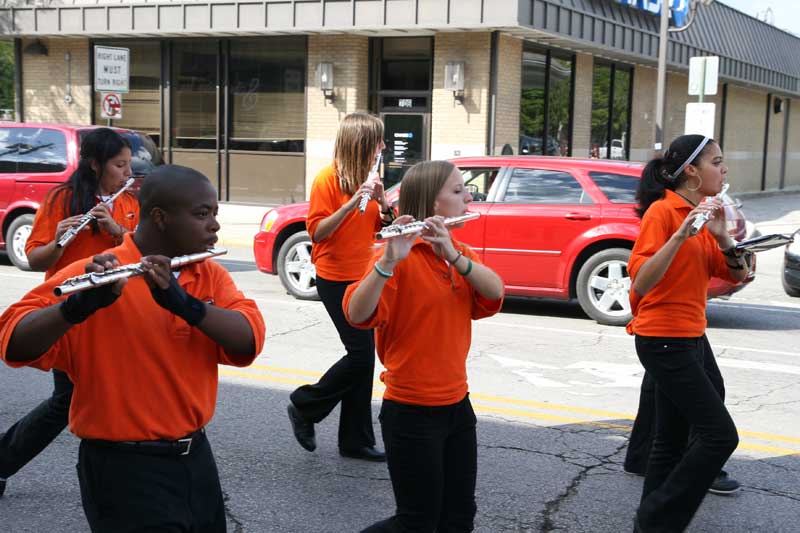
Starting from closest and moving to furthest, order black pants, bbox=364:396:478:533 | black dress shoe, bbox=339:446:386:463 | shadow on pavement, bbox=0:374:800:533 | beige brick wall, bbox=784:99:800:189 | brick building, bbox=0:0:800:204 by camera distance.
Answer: black pants, bbox=364:396:478:533
shadow on pavement, bbox=0:374:800:533
black dress shoe, bbox=339:446:386:463
brick building, bbox=0:0:800:204
beige brick wall, bbox=784:99:800:189

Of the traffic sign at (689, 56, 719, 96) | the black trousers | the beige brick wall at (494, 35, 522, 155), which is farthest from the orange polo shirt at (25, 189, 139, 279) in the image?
the beige brick wall at (494, 35, 522, 155)

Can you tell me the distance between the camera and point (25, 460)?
4.60m

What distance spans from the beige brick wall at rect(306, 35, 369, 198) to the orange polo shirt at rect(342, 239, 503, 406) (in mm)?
17235

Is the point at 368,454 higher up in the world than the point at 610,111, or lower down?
lower down

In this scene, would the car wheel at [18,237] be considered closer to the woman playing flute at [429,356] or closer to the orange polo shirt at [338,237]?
the orange polo shirt at [338,237]

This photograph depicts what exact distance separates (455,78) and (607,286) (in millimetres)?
10399

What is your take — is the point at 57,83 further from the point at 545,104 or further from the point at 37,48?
the point at 545,104

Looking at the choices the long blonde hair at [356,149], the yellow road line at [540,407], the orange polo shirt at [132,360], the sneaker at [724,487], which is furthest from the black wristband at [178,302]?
the yellow road line at [540,407]

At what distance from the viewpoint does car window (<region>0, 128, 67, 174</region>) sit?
1263 centimetres

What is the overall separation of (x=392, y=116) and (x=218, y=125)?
434cm

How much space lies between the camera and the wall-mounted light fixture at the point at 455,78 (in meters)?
19.4

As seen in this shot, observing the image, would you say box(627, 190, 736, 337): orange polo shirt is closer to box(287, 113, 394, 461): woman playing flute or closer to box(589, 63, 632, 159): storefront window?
box(287, 113, 394, 461): woman playing flute

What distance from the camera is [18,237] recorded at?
13.0m

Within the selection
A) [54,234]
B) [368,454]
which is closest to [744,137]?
[368,454]
